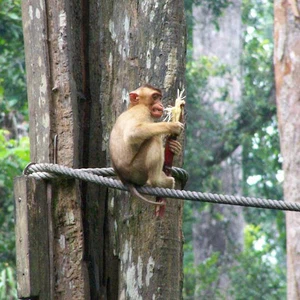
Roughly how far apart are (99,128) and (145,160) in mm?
335

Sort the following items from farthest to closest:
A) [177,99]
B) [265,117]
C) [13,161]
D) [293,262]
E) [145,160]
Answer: [265,117]
[13,161]
[293,262]
[145,160]
[177,99]

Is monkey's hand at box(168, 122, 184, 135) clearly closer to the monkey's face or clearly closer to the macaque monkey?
the macaque monkey

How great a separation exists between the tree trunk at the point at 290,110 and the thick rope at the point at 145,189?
5168 mm

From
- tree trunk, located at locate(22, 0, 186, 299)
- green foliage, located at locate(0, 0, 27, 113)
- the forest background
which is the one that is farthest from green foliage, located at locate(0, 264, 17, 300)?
tree trunk, located at locate(22, 0, 186, 299)

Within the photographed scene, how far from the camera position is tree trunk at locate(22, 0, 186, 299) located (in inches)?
169

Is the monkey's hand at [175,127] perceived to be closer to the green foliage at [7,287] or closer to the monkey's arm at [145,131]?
the monkey's arm at [145,131]

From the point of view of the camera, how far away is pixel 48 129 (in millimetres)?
4363

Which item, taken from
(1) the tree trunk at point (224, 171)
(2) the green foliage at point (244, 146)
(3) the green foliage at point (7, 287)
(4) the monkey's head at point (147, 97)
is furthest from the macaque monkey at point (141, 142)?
(1) the tree trunk at point (224, 171)

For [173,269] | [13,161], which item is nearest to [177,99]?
[173,269]

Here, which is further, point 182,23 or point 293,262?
Result: point 293,262

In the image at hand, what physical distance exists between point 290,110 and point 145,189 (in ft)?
18.2

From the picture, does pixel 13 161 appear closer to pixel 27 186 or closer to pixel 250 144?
pixel 27 186

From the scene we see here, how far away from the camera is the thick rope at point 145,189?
3.96 meters

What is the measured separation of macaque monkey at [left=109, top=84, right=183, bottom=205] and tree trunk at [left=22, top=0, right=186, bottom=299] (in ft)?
0.42
